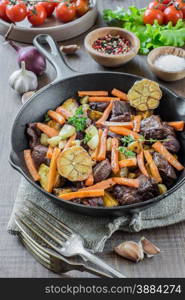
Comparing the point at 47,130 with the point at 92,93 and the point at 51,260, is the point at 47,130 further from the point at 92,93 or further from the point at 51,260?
the point at 51,260

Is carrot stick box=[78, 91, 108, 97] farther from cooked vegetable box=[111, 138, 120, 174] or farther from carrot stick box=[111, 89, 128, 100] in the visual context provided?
cooked vegetable box=[111, 138, 120, 174]

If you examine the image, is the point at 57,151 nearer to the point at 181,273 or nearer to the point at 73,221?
the point at 73,221

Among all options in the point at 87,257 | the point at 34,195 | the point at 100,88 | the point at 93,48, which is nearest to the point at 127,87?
the point at 100,88

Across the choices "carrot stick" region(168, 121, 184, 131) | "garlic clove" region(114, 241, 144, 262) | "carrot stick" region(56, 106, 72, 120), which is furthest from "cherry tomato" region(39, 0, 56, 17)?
"garlic clove" region(114, 241, 144, 262)

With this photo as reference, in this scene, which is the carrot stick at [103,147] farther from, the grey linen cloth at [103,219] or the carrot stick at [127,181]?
the grey linen cloth at [103,219]

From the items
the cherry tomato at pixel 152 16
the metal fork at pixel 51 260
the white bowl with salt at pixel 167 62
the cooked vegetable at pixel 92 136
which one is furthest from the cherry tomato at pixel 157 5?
the metal fork at pixel 51 260

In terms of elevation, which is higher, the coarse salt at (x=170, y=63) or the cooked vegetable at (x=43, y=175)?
the coarse salt at (x=170, y=63)

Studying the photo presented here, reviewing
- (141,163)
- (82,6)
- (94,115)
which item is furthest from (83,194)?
(82,6)
